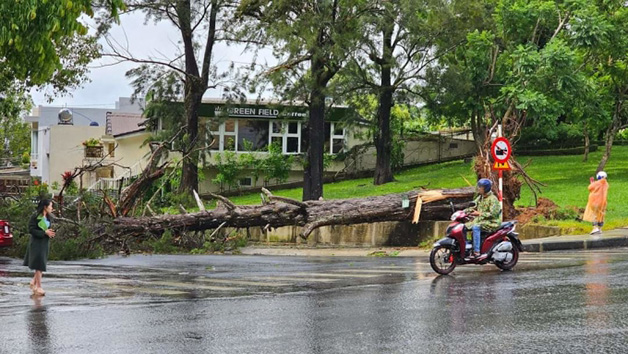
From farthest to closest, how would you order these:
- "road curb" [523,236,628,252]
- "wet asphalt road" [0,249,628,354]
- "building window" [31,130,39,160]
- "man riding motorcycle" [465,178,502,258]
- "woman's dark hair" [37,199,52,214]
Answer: "building window" [31,130,39,160]
"road curb" [523,236,628,252]
"man riding motorcycle" [465,178,502,258]
"woman's dark hair" [37,199,52,214]
"wet asphalt road" [0,249,628,354]

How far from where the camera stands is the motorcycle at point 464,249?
1474cm

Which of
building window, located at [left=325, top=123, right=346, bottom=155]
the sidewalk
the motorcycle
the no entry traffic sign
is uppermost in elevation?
building window, located at [left=325, top=123, right=346, bottom=155]

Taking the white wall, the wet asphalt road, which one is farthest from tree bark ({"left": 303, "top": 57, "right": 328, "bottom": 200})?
the white wall

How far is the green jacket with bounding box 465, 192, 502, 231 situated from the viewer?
14953 millimetres

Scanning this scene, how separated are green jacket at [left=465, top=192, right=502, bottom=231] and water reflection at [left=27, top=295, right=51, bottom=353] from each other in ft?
23.3

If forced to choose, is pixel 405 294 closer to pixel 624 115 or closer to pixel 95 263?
pixel 95 263

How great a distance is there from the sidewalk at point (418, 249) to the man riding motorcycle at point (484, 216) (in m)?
5.46

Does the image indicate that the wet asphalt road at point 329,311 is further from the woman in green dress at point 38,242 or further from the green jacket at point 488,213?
the green jacket at point 488,213

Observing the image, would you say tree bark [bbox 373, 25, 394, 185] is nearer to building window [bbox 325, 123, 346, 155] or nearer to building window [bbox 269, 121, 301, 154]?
building window [bbox 325, 123, 346, 155]

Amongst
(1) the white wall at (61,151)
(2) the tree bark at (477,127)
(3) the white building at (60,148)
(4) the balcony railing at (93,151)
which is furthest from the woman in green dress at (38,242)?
(1) the white wall at (61,151)

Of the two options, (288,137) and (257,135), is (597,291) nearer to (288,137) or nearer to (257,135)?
(288,137)

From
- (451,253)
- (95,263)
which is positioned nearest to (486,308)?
(451,253)

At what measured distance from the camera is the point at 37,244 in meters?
13.4

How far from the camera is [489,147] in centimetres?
2342
